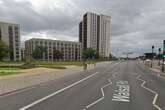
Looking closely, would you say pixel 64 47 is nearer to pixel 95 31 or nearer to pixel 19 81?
pixel 95 31

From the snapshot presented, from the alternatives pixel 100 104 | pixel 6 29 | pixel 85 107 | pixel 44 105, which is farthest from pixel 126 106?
pixel 6 29

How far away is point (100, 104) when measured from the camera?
10133mm

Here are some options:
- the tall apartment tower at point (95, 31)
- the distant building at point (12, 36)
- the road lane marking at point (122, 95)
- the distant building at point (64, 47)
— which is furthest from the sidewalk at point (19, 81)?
the tall apartment tower at point (95, 31)

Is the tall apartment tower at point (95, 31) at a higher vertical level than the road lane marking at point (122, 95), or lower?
higher

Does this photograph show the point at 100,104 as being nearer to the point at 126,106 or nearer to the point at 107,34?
the point at 126,106

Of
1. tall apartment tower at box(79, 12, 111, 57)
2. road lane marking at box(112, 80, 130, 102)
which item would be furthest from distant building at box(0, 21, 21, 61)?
road lane marking at box(112, 80, 130, 102)

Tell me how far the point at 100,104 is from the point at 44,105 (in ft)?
9.07

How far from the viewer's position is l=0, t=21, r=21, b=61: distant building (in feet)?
459

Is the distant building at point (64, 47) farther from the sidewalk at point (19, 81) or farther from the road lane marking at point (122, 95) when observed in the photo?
the road lane marking at point (122, 95)

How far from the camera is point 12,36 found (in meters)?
143

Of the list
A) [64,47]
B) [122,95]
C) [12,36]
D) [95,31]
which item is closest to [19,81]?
[122,95]

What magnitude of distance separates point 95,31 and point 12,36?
7068cm

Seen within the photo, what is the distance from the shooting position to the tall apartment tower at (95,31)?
175375 millimetres

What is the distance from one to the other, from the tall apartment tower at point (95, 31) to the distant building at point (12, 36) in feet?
198
